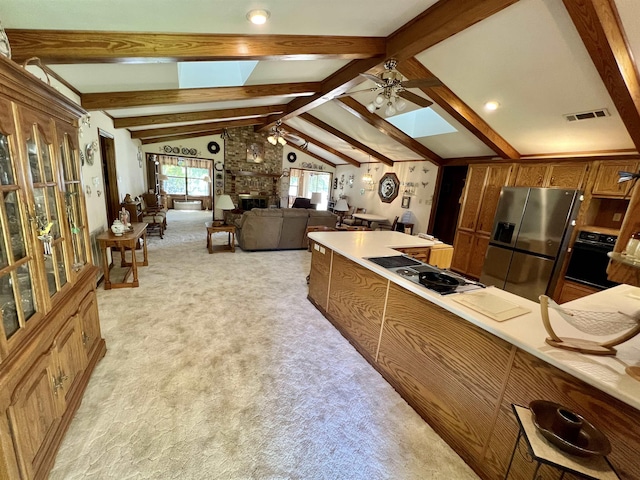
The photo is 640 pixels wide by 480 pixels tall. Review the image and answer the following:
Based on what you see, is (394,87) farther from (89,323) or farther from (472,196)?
(89,323)

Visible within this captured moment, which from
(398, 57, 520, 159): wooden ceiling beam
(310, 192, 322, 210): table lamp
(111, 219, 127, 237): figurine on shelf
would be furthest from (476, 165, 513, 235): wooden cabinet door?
(310, 192, 322, 210): table lamp

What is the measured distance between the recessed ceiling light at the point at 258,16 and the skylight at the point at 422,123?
12.7 feet

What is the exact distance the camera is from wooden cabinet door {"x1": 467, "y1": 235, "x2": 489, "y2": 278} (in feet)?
15.0

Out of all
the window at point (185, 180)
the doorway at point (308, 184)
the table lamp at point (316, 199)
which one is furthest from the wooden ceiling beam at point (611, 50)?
the window at point (185, 180)

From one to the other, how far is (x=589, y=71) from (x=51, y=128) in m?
4.32

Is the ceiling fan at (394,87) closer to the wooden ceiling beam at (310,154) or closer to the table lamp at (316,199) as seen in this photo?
the table lamp at (316,199)

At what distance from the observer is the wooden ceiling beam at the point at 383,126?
4922 millimetres

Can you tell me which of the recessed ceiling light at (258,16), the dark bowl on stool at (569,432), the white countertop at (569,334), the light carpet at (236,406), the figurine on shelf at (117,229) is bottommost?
the light carpet at (236,406)

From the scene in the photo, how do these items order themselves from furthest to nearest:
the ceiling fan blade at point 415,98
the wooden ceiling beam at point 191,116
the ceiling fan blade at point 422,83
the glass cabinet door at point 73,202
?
the wooden ceiling beam at point 191,116
the ceiling fan blade at point 415,98
the ceiling fan blade at point 422,83
the glass cabinet door at point 73,202

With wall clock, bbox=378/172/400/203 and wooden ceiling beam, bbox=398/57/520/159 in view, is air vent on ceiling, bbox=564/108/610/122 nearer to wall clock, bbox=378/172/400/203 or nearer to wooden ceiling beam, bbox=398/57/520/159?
wooden ceiling beam, bbox=398/57/520/159

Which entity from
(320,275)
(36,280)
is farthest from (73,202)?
(320,275)

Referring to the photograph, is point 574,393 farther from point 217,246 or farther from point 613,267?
point 217,246

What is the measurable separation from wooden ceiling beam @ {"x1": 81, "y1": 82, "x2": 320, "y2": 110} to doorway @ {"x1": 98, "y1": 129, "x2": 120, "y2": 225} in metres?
1.26

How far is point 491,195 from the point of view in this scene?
4.46 metres
